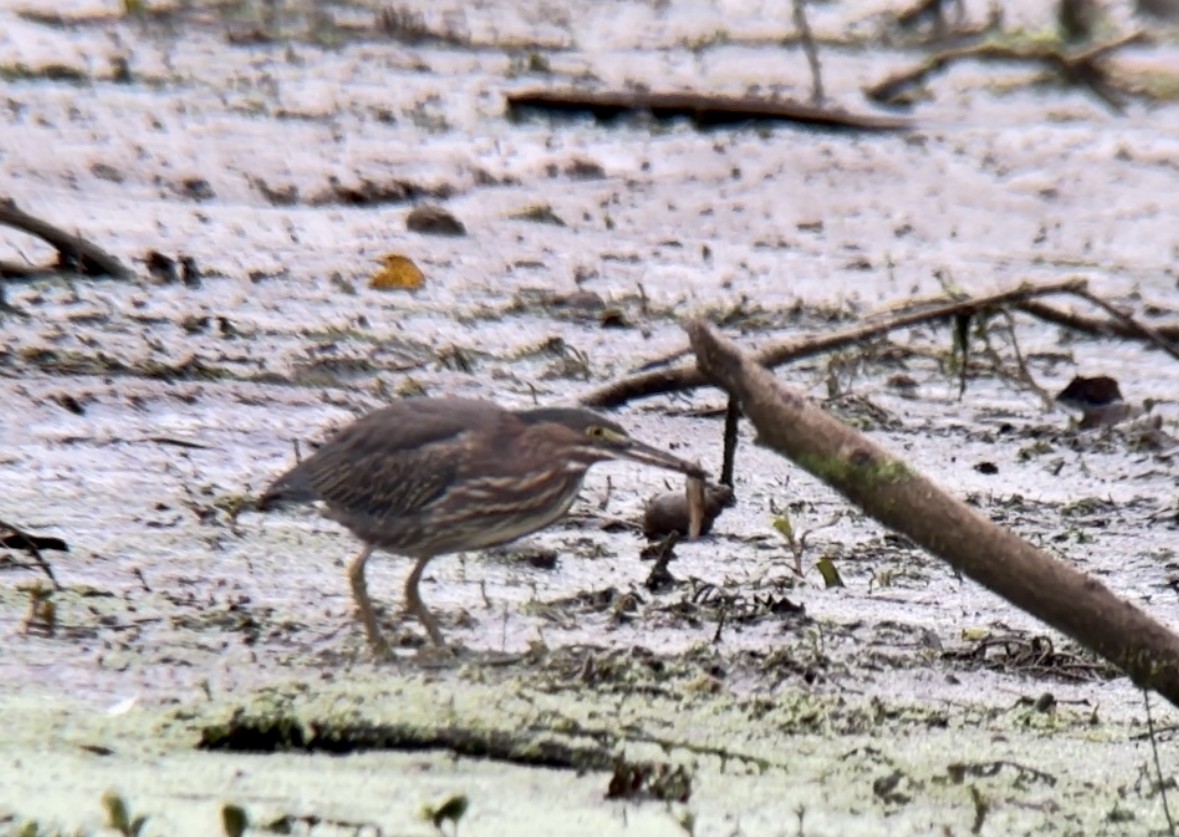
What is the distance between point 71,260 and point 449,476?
310 centimetres

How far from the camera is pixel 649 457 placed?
17.6ft

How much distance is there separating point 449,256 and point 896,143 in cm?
363

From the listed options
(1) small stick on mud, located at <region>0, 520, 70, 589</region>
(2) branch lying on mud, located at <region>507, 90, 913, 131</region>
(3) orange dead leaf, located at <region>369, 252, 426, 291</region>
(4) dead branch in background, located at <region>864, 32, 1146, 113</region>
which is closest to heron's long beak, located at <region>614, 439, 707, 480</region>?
(1) small stick on mud, located at <region>0, 520, 70, 589</region>

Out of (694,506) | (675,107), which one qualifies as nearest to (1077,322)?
(694,506)

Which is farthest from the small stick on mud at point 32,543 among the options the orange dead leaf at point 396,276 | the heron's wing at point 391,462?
the orange dead leaf at point 396,276

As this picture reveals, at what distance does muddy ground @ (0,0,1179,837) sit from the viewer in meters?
4.35

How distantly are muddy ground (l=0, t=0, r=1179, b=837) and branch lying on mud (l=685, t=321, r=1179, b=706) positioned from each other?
231 millimetres

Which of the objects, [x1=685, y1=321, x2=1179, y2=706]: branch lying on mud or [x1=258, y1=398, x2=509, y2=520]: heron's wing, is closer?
[x1=685, y1=321, x2=1179, y2=706]: branch lying on mud

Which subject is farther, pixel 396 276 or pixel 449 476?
pixel 396 276

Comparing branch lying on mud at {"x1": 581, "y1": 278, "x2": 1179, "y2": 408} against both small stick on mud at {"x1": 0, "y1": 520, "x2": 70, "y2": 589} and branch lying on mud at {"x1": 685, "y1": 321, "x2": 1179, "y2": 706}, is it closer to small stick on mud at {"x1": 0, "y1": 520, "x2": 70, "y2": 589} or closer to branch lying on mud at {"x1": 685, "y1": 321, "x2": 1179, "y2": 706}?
branch lying on mud at {"x1": 685, "y1": 321, "x2": 1179, "y2": 706}

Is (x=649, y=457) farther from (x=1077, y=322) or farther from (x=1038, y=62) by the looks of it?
(x=1038, y=62)

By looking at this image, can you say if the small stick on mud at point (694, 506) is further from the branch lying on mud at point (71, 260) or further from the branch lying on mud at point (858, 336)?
the branch lying on mud at point (71, 260)

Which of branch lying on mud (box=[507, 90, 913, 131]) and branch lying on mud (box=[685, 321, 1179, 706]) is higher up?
branch lying on mud (box=[507, 90, 913, 131])

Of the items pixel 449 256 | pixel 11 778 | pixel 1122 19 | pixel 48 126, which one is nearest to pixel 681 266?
pixel 449 256
